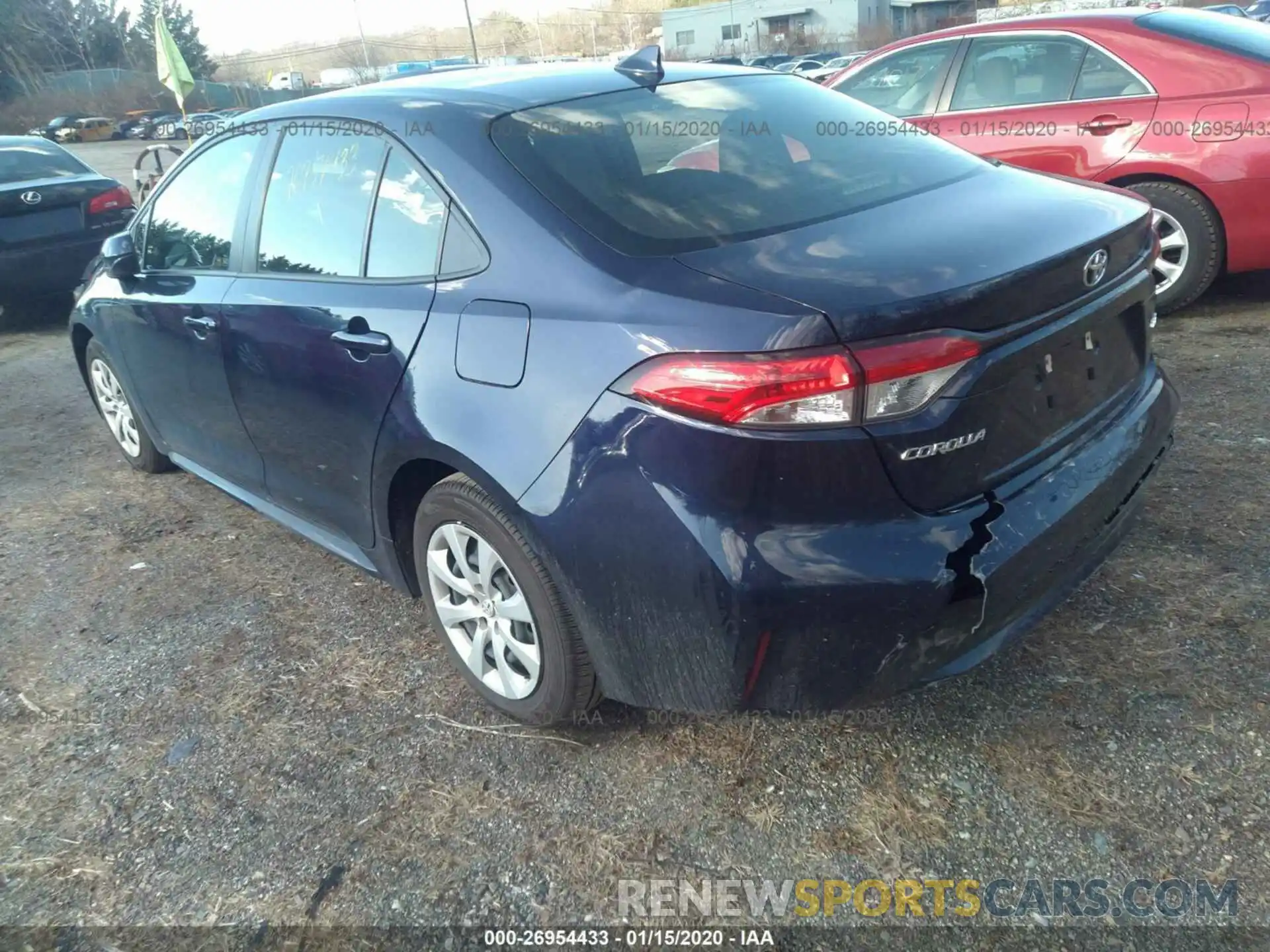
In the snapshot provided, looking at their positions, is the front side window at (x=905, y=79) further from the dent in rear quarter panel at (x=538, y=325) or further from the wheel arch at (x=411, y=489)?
the wheel arch at (x=411, y=489)

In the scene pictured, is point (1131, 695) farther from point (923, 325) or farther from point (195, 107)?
point (195, 107)

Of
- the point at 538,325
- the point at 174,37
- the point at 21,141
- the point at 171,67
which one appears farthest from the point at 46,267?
the point at 174,37

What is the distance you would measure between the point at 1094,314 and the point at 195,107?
53.4 metres

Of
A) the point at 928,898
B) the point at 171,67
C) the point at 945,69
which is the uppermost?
the point at 171,67

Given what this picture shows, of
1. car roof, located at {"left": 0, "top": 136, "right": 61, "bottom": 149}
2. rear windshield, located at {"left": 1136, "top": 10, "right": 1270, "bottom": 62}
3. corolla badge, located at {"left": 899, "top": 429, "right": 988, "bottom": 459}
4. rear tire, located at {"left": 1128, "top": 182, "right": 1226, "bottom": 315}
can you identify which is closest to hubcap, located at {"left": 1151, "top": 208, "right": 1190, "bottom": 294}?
rear tire, located at {"left": 1128, "top": 182, "right": 1226, "bottom": 315}

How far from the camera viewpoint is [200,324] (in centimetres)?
326

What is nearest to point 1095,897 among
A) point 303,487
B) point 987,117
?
point 303,487

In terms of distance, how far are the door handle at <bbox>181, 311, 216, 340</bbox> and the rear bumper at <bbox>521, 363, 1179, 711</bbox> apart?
5.60ft

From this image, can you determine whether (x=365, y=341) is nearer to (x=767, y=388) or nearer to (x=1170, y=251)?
(x=767, y=388)

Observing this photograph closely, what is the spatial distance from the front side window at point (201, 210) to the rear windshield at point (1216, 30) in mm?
4606

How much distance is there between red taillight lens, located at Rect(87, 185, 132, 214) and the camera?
7.82 m

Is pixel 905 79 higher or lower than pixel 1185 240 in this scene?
higher

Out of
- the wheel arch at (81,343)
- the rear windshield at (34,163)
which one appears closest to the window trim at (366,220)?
the wheel arch at (81,343)

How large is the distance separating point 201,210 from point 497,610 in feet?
6.87
